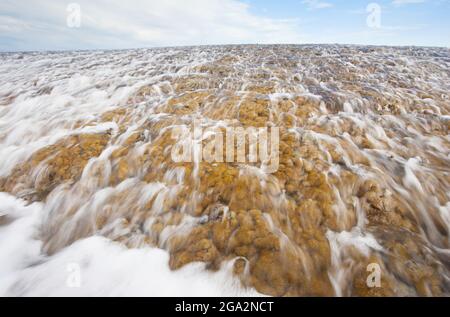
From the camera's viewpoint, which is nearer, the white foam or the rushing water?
the white foam

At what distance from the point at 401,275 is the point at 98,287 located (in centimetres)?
478

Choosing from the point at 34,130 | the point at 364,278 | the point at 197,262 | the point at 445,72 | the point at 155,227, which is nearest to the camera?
the point at 364,278

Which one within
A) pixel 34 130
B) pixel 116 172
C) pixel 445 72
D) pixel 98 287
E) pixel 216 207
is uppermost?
pixel 445 72

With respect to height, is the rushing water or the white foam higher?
the rushing water

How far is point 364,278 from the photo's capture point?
149 inches

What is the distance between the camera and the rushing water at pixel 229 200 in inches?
156

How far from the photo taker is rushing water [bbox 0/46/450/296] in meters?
3.95

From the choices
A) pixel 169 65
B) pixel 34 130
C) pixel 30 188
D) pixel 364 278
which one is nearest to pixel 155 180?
pixel 30 188

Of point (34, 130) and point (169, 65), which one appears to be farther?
point (169, 65)

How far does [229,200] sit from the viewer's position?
4.96 m

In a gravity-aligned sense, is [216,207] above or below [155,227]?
above

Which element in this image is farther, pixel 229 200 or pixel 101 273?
pixel 229 200

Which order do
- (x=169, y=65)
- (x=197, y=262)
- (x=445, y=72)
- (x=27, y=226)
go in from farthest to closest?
(x=169, y=65) → (x=445, y=72) → (x=27, y=226) → (x=197, y=262)
